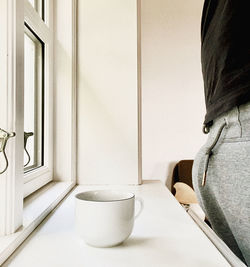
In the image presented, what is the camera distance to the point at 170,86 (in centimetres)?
205

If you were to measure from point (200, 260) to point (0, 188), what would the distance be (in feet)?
1.16

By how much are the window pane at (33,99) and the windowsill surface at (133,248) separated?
0.31 meters

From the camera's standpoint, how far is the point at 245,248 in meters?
0.50

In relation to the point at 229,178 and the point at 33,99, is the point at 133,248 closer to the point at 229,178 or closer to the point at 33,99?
the point at 229,178

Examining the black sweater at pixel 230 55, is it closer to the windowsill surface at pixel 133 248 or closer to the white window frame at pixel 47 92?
the windowsill surface at pixel 133 248

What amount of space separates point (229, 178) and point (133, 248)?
0.22 meters

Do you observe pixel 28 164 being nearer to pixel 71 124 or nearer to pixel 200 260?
pixel 71 124

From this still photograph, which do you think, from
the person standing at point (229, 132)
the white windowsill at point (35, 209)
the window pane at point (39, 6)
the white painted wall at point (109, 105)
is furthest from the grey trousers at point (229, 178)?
the window pane at point (39, 6)

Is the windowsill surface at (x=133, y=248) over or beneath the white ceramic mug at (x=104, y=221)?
beneath

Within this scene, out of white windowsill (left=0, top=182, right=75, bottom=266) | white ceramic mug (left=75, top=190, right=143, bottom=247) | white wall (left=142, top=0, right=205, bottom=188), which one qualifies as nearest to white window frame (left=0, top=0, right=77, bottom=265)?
white windowsill (left=0, top=182, right=75, bottom=266)

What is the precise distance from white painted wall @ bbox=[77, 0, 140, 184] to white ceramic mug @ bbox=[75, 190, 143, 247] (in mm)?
598

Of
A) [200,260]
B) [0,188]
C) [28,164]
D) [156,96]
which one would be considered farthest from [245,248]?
[156,96]

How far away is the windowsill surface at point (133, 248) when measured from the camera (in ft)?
1.30

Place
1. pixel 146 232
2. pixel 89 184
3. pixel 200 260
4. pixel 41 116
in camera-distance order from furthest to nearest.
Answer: pixel 89 184, pixel 41 116, pixel 146 232, pixel 200 260
